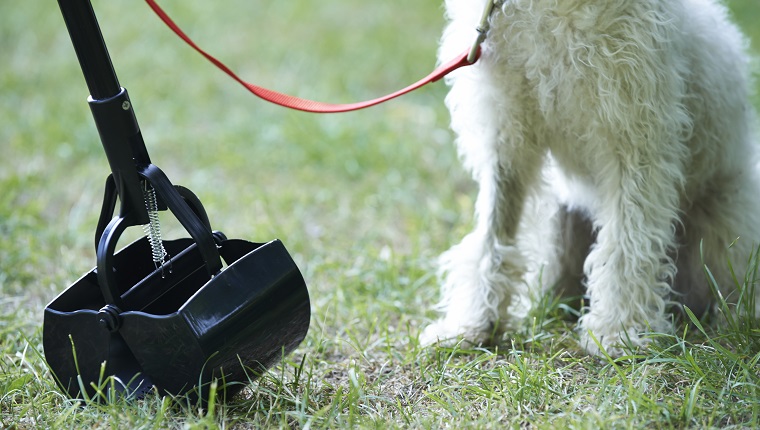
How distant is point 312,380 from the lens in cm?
253

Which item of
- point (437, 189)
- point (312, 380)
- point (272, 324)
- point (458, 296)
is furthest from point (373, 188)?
point (272, 324)

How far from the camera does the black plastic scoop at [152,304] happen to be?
80.4 inches

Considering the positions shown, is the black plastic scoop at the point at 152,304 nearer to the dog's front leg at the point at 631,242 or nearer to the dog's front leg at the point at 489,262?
the dog's front leg at the point at 489,262

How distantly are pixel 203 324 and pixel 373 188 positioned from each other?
2451 millimetres

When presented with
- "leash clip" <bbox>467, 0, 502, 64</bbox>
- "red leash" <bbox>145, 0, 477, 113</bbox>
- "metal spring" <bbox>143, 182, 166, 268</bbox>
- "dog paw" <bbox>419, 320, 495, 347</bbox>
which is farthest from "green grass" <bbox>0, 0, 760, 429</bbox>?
"leash clip" <bbox>467, 0, 502, 64</bbox>

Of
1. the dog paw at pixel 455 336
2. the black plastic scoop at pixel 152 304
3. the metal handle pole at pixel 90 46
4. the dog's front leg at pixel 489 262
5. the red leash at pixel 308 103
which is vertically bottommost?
the dog paw at pixel 455 336

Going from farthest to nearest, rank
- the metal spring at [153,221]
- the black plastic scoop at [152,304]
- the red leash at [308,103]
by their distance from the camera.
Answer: the red leash at [308,103]
the metal spring at [153,221]
the black plastic scoop at [152,304]

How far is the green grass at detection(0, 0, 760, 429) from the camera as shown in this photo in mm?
2219

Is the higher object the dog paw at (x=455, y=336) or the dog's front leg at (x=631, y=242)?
the dog's front leg at (x=631, y=242)

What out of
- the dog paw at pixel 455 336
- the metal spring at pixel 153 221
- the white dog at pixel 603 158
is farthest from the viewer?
the dog paw at pixel 455 336

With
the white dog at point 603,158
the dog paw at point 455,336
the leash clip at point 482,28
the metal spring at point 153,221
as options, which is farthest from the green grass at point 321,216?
the leash clip at point 482,28

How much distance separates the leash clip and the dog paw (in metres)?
0.98

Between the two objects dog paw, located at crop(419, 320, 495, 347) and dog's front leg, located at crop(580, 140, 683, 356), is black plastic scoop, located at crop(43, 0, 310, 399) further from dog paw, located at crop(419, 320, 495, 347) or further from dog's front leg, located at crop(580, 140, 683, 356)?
dog's front leg, located at crop(580, 140, 683, 356)

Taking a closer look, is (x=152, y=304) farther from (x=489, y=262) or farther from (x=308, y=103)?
(x=489, y=262)
